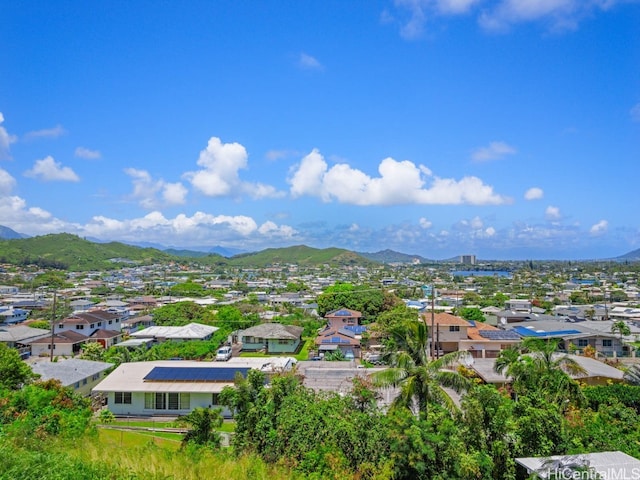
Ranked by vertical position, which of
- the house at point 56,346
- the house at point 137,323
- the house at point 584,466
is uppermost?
the house at point 584,466

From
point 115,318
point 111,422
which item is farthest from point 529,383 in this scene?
point 115,318

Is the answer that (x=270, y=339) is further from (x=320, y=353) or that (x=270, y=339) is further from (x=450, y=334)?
(x=450, y=334)

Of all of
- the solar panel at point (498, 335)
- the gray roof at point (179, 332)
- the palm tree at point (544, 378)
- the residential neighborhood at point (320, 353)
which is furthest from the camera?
the gray roof at point (179, 332)

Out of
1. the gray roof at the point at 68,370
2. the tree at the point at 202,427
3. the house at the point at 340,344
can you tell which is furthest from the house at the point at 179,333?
the tree at the point at 202,427

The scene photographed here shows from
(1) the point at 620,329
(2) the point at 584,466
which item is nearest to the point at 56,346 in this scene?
(2) the point at 584,466

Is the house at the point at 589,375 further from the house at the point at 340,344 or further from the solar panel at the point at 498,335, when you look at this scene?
the house at the point at 340,344

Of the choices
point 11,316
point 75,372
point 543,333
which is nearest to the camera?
point 75,372

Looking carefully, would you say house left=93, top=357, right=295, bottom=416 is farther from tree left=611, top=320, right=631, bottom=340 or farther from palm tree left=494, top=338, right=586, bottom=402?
tree left=611, top=320, right=631, bottom=340

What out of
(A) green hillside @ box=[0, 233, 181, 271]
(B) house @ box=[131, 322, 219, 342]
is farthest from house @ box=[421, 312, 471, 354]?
(A) green hillside @ box=[0, 233, 181, 271]
